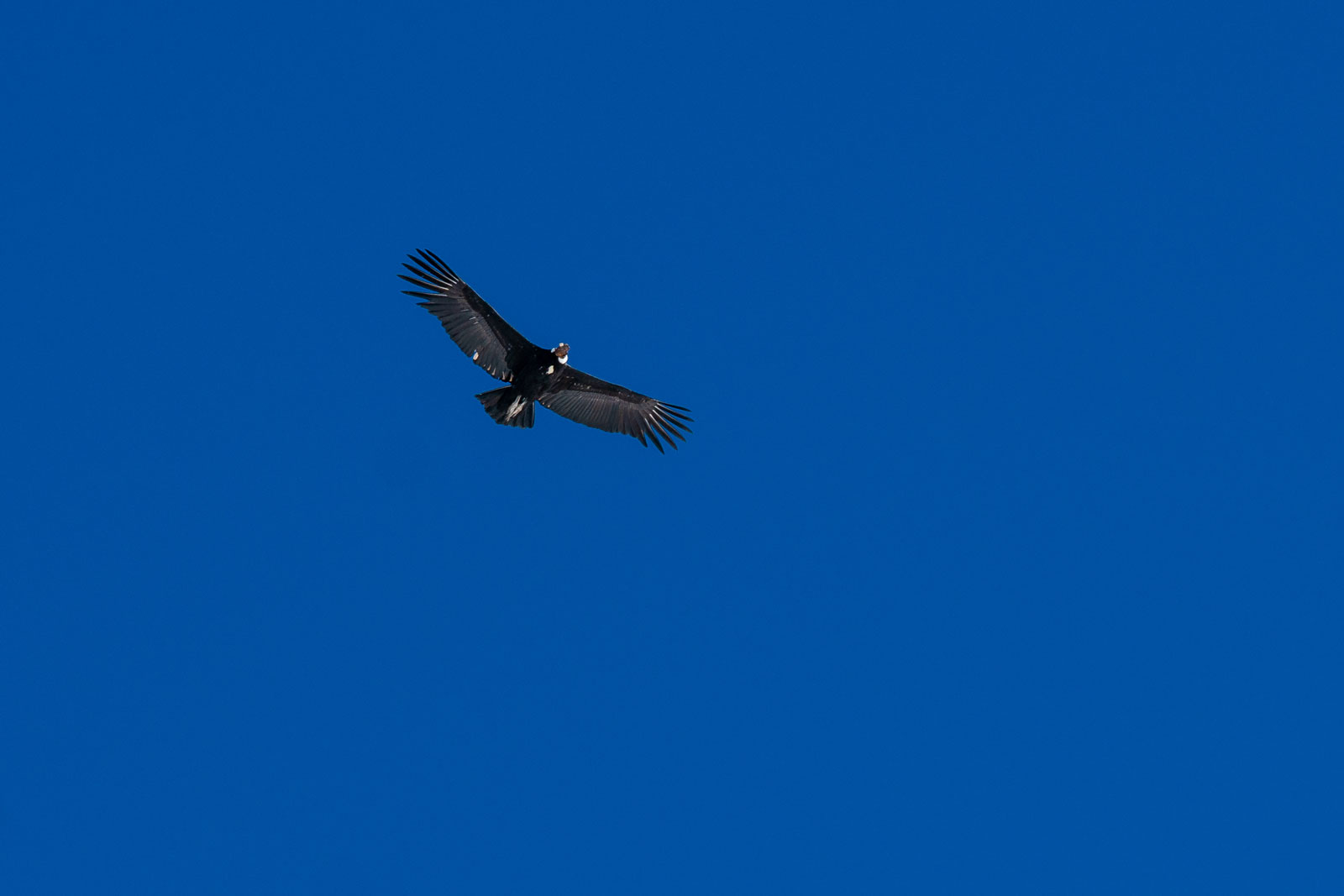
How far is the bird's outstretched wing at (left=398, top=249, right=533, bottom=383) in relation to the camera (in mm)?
28484

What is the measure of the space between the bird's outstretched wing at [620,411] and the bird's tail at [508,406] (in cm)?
155

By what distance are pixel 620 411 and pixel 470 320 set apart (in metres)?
4.44

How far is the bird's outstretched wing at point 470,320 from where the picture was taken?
28.5 meters

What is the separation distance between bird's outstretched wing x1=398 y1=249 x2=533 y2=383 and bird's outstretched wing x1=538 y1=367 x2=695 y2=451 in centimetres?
195

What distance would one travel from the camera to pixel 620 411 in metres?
31.3

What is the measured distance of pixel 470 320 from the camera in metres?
29.0

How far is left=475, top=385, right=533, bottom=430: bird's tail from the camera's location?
28.9m

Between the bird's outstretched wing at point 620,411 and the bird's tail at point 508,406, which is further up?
the bird's outstretched wing at point 620,411

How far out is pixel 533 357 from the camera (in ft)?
96.1

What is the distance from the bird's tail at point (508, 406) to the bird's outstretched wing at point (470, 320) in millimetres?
527

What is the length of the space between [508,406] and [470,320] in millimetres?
2098

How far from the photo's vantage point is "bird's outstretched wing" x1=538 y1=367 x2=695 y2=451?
30.9 meters

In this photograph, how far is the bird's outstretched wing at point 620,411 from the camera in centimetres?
3092

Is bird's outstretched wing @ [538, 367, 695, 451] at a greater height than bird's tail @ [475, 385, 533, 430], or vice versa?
bird's outstretched wing @ [538, 367, 695, 451]
